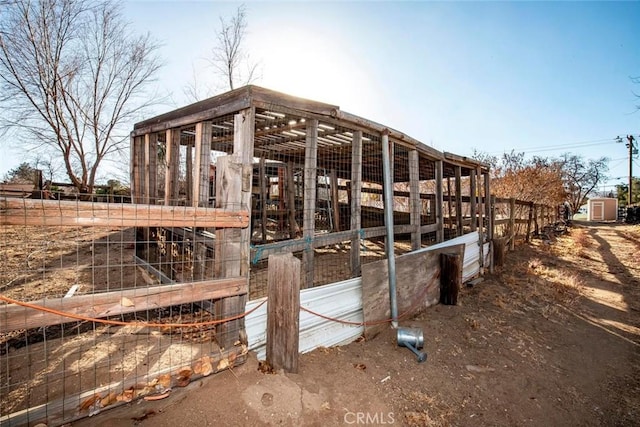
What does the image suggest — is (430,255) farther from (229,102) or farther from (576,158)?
(576,158)

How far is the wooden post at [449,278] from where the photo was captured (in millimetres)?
4891

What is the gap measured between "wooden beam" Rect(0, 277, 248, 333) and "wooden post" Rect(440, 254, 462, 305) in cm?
369

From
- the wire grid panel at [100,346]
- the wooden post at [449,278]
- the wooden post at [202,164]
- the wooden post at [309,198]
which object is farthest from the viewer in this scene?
the wooden post at [449,278]

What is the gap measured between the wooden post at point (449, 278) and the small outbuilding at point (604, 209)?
128 feet

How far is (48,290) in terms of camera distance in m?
4.48

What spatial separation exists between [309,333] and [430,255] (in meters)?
2.67

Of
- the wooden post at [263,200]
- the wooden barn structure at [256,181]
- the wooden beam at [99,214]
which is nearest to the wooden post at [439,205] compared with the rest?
the wooden barn structure at [256,181]

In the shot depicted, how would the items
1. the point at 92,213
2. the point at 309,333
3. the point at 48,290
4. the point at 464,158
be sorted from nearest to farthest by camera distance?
1. the point at 92,213
2. the point at 309,333
3. the point at 48,290
4. the point at 464,158

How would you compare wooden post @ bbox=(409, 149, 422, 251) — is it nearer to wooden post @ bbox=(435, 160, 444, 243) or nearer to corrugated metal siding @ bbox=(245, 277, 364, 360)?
wooden post @ bbox=(435, 160, 444, 243)

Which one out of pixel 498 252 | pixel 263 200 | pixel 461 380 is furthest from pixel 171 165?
pixel 498 252

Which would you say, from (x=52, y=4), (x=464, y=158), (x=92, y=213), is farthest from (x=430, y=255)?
(x=52, y=4)

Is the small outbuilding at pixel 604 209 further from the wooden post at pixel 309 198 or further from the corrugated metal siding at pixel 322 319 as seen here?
the wooden post at pixel 309 198

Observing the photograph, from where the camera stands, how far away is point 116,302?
1.95m

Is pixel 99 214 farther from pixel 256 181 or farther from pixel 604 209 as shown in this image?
pixel 604 209
